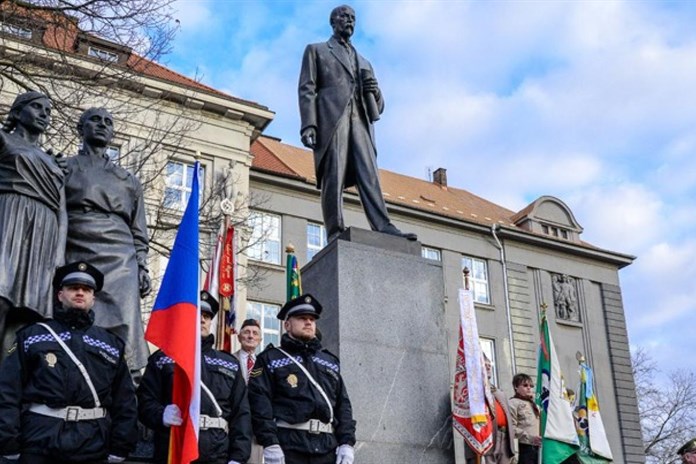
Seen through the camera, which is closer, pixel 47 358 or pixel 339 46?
pixel 47 358

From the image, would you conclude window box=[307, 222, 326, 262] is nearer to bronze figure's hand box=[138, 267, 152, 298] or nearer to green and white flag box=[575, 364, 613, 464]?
green and white flag box=[575, 364, 613, 464]

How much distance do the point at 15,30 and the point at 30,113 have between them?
7655mm

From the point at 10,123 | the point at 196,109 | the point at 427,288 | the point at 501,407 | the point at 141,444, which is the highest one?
the point at 196,109

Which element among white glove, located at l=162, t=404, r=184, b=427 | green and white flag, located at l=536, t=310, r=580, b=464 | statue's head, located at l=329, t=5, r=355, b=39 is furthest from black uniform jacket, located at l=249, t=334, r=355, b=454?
green and white flag, located at l=536, t=310, r=580, b=464

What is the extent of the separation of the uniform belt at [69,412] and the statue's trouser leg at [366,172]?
4182mm

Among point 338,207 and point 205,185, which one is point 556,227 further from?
point 338,207

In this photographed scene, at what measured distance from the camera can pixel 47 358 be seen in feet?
15.1

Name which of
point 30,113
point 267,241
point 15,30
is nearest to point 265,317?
point 267,241

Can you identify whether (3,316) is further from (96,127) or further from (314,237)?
(314,237)

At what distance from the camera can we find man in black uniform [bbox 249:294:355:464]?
18.1 feet

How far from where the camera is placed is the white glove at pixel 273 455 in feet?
17.0

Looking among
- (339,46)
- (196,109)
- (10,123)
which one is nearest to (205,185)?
(196,109)

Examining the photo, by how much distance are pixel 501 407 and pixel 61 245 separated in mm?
5147

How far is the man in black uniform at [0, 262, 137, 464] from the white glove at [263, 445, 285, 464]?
852 millimetres
